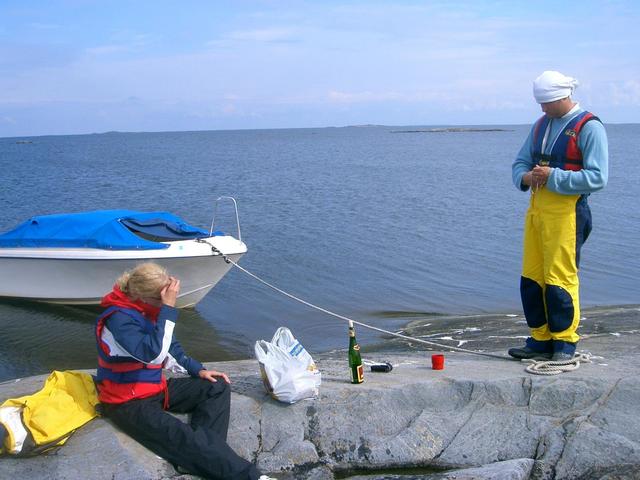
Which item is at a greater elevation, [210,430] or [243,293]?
[210,430]

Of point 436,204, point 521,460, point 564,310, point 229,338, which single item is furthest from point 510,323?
point 436,204

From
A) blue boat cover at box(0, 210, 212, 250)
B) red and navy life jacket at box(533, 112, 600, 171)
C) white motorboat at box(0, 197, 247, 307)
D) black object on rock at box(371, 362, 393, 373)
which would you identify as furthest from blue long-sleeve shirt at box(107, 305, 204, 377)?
blue boat cover at box(0, 210, 212, 250)

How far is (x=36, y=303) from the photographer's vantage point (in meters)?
12.9

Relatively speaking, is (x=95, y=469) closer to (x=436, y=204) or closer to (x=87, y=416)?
(x=87, y=416)

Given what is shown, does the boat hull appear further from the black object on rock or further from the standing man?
the standing man

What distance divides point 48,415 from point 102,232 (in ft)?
24.6

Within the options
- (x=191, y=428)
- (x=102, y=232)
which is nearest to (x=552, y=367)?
(x=191, y=428)

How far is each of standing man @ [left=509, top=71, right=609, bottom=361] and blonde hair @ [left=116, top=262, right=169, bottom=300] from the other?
9.70 ft

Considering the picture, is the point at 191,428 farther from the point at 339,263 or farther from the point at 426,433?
the point at 339,263

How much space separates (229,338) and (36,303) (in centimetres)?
398

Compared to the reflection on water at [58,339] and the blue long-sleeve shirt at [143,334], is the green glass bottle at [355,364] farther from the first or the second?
the reflection on water at [58,339]

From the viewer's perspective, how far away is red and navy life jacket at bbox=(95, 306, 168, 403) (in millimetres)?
4641

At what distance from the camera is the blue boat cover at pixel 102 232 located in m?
11.5

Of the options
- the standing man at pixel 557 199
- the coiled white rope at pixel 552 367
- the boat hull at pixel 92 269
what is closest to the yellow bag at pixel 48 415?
the coiled white rope at pixel 552 367
